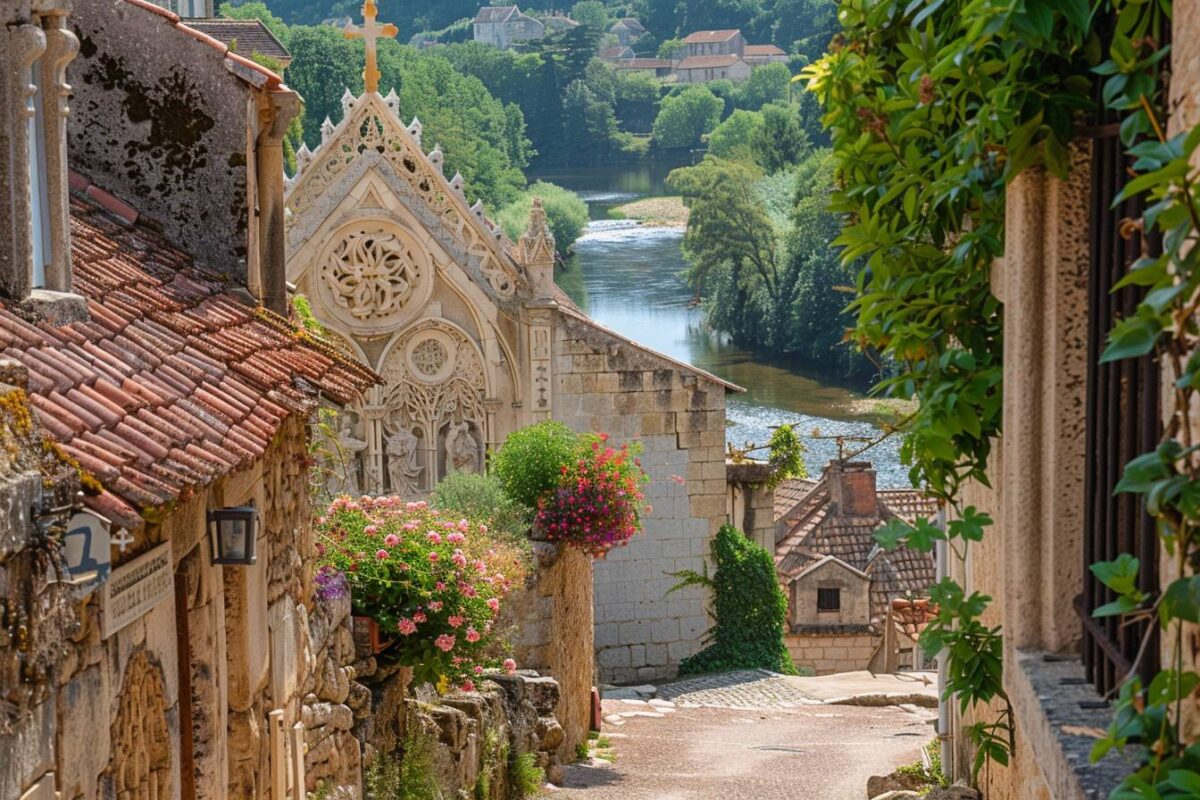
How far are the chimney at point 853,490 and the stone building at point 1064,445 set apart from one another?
25.4 m

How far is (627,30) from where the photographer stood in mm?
138125

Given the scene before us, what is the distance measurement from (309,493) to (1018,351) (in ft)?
15.2

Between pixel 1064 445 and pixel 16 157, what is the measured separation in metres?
2.81

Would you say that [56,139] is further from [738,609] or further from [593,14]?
[593,14]

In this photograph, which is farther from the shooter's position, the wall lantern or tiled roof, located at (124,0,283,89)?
tiled roof, located at (124,0,283,89)

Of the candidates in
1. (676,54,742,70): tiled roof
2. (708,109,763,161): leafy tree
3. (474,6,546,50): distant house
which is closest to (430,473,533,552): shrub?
(708,109,763,161): leafy tree

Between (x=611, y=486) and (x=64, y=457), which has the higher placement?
(x=64, y=457)

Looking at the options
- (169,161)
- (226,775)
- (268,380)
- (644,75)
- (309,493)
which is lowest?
(226,775)

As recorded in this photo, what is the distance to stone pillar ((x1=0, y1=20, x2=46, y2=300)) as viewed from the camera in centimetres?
505

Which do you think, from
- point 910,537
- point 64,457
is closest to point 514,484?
point 910,537

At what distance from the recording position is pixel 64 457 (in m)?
4.21

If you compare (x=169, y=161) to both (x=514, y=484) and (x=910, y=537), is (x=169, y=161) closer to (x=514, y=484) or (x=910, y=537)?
(x=910, y=537)

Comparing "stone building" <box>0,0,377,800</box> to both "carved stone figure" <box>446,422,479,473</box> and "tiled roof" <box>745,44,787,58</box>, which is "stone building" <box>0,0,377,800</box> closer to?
"carved stone figure" <box>446,422,479,473</box>

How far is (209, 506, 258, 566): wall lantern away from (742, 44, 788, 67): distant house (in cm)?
12201
